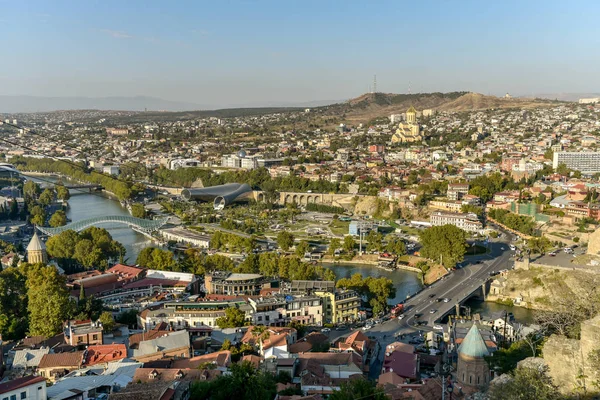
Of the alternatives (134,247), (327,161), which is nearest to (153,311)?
(134,247)

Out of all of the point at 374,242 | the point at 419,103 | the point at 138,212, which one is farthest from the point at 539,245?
the point at 419,103

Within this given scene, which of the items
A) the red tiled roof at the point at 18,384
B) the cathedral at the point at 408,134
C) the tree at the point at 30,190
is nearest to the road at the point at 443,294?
the red tiled roof at the point at 18,384

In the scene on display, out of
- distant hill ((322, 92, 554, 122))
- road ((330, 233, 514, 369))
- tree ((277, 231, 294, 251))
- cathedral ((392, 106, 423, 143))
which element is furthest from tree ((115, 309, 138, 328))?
distant hill ((322, 92, 554, 122))

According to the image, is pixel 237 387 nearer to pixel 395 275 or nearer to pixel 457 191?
pixel 395 275

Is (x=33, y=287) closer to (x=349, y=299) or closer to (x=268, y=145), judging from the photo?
(x=349, y=299)

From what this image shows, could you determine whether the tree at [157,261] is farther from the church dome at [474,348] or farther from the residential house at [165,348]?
the church dome at [474,348]

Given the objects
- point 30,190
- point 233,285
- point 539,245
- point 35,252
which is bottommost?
point 30,190
